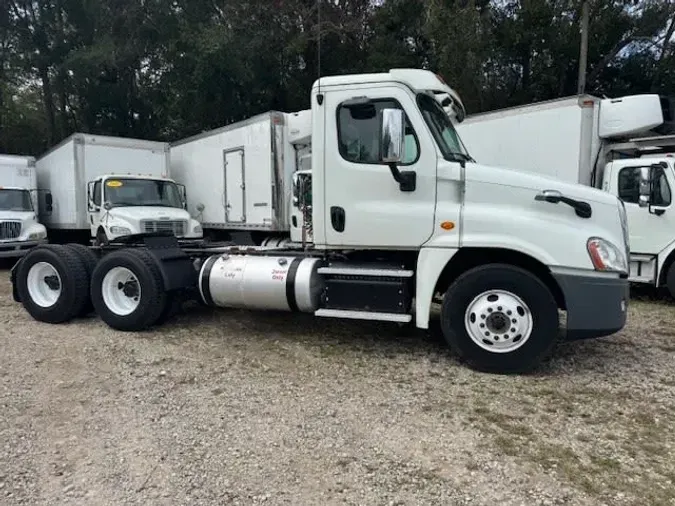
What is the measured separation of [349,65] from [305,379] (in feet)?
50.7

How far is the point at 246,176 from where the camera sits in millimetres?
10211

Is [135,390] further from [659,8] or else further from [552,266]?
[659,8]

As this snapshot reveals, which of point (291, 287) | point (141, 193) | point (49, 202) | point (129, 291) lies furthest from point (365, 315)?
point (49, 202)

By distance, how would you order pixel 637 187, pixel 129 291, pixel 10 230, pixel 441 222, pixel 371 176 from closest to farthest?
pixel 441 222
pixel 371 176
pixel 129 291
pixel 637 187
pixel 10 230

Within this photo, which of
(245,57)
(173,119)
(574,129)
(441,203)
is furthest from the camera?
(173,119)

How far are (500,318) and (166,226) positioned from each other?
749cm

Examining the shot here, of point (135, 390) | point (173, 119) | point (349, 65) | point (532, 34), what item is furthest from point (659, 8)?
point (135, 390)

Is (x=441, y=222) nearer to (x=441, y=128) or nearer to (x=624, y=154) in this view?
(x=441, y=128)

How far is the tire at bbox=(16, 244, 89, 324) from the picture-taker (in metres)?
6.85

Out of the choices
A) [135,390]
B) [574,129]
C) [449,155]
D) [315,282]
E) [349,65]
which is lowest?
[135,390]

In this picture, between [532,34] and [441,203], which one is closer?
[441,203]

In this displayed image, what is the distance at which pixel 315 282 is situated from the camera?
5.73 meters

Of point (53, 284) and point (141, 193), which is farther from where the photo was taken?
point (141, 193)

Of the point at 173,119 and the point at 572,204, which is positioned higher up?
the point at 173,119
